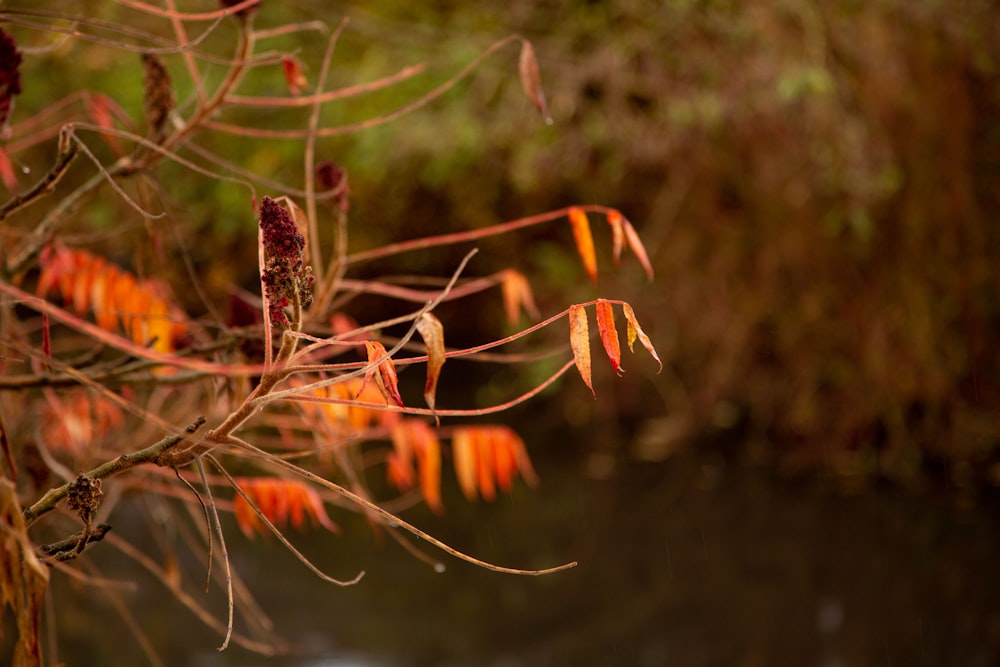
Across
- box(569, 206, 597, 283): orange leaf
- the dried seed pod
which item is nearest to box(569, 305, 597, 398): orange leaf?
box(569, 206, 597, 283): orange leaf

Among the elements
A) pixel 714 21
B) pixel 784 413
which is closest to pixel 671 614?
pixel 784 413

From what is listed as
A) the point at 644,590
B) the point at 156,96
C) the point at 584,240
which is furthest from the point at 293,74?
the point at 644,590

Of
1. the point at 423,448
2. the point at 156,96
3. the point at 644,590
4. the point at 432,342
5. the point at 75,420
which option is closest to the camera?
the point at 432,342

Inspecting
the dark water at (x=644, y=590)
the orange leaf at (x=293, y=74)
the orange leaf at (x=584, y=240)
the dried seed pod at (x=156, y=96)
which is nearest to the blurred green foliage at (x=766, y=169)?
the dark water at (x=644, y=590)

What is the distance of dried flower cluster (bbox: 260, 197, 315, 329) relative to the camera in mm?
762

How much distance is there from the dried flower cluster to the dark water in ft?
10.4

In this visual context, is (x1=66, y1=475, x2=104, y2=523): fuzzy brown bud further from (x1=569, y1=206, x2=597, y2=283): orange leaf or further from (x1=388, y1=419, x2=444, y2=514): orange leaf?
(x1=388, y1=419, x2=444, y2=514): orange leaf

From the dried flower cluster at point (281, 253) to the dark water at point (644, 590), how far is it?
317cm

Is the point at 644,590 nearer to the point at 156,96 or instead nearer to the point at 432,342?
the point at 156,96

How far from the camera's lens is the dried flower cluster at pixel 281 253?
762 mm

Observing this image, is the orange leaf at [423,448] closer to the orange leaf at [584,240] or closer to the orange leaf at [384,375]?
the orange leaf at [584,240]

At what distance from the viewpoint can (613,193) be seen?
640cm

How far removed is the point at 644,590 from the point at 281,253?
148 inches

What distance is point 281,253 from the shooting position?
0.76 m
